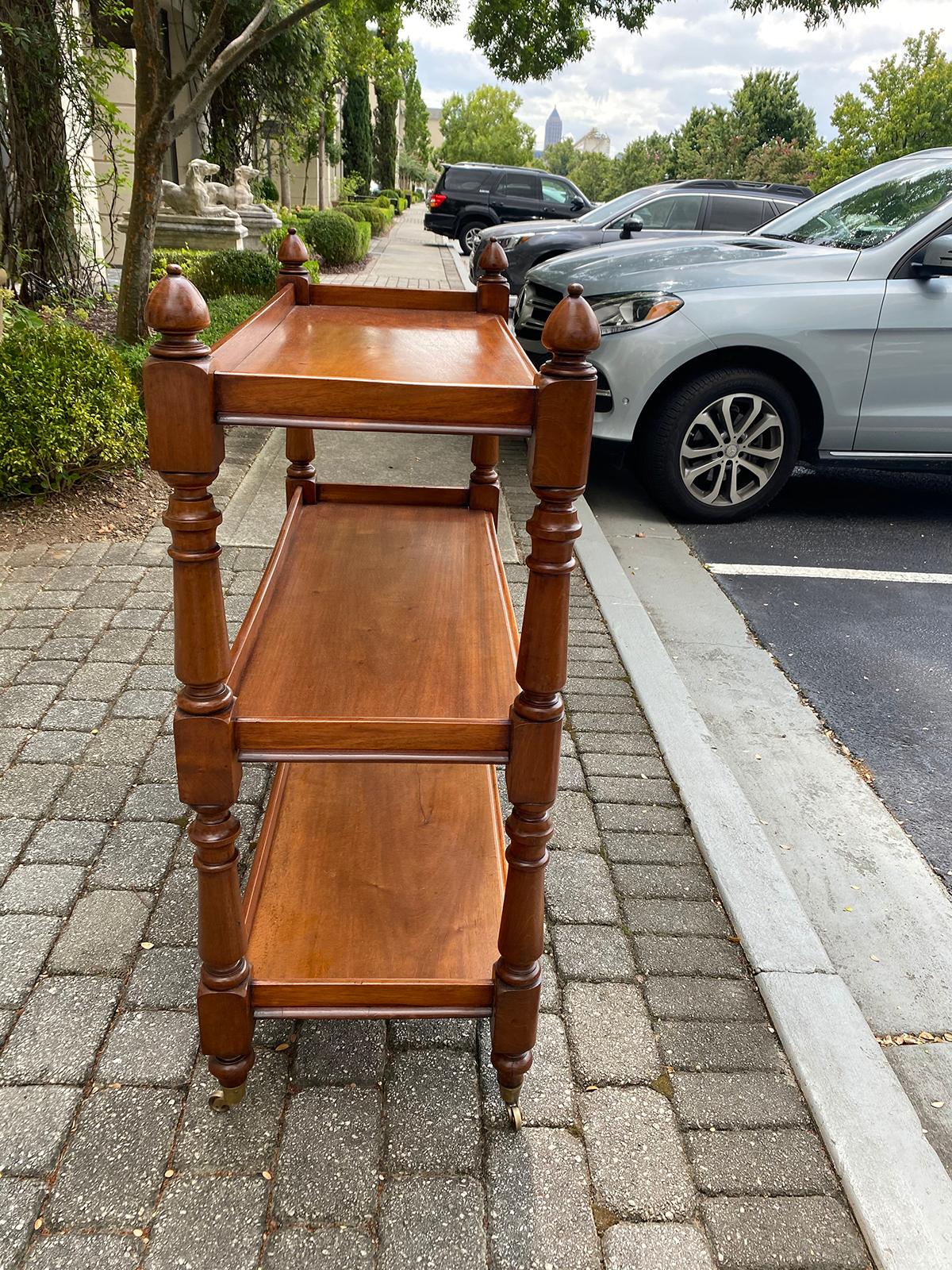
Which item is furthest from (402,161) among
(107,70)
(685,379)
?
(685,379)

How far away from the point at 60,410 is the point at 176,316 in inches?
148

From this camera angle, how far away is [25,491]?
4664 mm

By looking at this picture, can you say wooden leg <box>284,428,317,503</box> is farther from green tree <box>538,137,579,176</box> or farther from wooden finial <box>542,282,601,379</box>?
green tree <box>538,137,579,176</box>

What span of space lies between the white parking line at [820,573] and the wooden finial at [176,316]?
395 cm

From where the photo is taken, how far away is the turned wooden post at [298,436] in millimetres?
2877

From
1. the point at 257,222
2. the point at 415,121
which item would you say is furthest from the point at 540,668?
the point at 415,121

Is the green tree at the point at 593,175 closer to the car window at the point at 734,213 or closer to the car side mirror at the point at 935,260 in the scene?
the car window at the point at 734,213

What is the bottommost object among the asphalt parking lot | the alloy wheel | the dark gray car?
the asphalt parking lot

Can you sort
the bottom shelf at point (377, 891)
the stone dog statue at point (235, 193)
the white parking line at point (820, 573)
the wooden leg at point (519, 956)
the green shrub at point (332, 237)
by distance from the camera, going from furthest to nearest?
the green shrub at point (332, 237)
the stone dog statue at point (235, 193)
the white parking line at point (820, 573)
the bottom shelf at point (377, 891)
the wooden leg at point (519, 956)

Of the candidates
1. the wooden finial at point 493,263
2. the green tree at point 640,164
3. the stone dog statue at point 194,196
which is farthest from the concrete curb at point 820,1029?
the green tree at point 640,164

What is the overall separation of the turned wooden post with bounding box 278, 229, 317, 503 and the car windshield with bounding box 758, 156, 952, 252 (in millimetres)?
3751

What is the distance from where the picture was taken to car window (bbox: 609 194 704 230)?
34.9ft

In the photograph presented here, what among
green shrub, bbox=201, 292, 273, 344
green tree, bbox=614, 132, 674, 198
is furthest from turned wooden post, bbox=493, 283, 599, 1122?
green tree, bbox=614, 132, 674, 198

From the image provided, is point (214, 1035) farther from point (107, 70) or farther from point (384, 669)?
point (107, 70)
